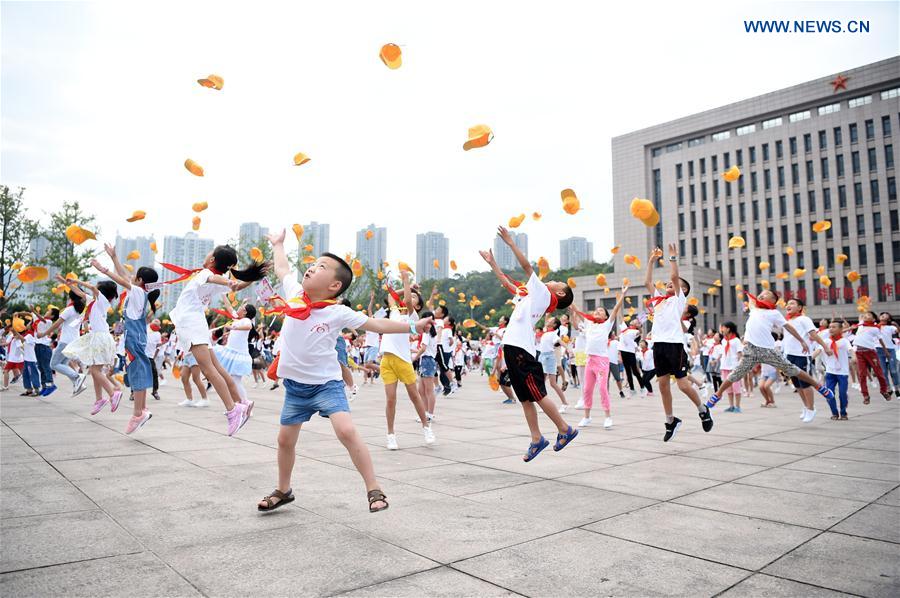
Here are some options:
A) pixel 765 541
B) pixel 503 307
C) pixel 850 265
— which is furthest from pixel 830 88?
pixel 765 541

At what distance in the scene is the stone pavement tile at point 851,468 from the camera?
4.91 m

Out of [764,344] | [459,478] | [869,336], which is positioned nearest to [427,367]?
[459,478]

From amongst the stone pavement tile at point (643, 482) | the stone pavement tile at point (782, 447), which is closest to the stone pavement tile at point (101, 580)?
the stone pavement tile at point (643, 482)

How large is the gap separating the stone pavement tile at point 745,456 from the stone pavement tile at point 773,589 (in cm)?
301

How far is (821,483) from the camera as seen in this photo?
463 cm

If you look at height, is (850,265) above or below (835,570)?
above

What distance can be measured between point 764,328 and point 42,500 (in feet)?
28.7

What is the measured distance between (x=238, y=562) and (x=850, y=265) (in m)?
69.3

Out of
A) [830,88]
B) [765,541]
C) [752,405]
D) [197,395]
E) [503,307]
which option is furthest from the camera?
[503,307]

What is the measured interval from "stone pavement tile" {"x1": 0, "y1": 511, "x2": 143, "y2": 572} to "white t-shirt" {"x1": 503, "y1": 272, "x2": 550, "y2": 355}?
3428mm

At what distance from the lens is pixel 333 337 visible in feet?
12.9

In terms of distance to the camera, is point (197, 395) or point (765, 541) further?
point (197, 395)

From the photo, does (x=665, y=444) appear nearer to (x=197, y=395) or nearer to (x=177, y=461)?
(x=177, y=461)

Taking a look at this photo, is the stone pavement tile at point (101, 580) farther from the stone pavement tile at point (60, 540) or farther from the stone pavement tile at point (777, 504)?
the stone pavement tile at point (777, 504)
